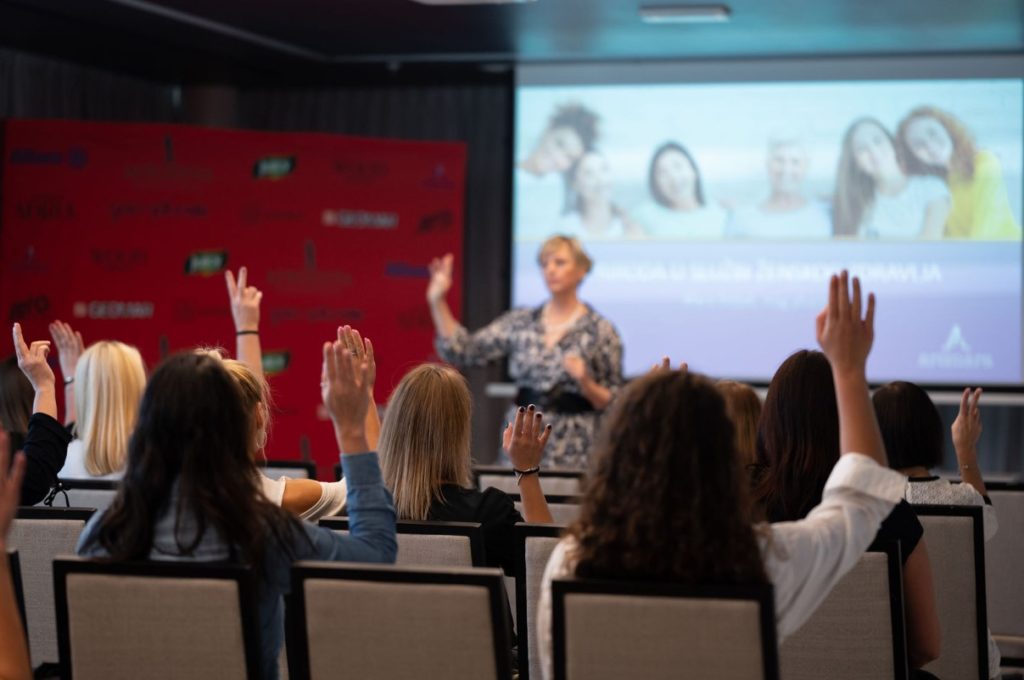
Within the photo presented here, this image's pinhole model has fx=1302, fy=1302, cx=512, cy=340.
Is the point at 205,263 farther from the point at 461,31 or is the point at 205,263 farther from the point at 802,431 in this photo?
the point at 802,431

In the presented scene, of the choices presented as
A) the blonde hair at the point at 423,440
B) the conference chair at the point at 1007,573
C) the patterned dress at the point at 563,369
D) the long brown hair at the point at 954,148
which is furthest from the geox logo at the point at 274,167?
the conference chair at the point at 1007,573

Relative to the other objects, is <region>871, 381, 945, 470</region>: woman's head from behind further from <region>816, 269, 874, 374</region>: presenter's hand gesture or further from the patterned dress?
the patterned dress

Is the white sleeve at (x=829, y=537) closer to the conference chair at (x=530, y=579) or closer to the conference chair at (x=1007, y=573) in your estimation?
the conference chair at (x=530, y=579)

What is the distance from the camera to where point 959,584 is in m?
3.09

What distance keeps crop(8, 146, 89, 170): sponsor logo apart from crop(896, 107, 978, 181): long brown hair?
4.45 m

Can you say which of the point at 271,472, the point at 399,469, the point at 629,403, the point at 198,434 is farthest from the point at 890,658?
the point at 271,472

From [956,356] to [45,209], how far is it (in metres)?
4.99

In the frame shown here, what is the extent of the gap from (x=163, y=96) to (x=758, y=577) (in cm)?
710

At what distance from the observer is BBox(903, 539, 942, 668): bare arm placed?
106 inches

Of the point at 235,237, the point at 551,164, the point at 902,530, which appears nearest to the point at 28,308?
the point at 235,237

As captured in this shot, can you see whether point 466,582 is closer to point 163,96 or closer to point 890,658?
point 890,658

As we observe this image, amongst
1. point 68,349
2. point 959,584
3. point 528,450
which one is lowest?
point 959,584

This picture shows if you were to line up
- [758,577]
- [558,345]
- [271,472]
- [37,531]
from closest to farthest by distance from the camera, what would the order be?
[758,577], [37,531], [271,472], [558,345]

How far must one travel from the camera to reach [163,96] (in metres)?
8.30
